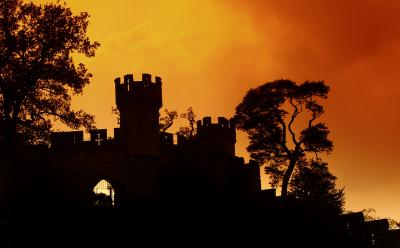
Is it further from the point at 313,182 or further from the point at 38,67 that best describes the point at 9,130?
the point at 313,182

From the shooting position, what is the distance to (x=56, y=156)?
178ft

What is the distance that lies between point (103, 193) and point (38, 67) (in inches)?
330

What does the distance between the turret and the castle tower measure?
605 centimetres

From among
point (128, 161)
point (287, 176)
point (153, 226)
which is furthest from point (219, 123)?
point (153, 226)

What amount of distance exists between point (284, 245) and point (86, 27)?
16.9 meters

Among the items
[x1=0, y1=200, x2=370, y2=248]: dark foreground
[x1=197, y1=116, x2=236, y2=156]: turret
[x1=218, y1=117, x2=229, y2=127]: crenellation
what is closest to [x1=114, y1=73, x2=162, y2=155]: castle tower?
[x1=197, y1=116, x2=236, y2=156]: turret

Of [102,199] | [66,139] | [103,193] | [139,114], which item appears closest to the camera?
[102,199]

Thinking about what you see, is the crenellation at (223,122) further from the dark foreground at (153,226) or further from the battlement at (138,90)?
the dark foreground at (153,226)

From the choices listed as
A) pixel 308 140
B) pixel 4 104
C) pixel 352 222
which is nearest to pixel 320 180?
pixel 308 140

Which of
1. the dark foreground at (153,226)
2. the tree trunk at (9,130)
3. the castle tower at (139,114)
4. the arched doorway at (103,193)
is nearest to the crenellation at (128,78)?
the castle tower at (139,114)

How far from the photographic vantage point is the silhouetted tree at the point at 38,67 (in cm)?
5112

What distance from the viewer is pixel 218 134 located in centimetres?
6297

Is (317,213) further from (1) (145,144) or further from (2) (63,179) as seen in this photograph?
(2) (63,179)

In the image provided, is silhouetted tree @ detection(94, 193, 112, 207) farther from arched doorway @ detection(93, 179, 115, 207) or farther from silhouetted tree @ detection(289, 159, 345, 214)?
silhouetted tree @ detection(289, 159, 345, 214)
